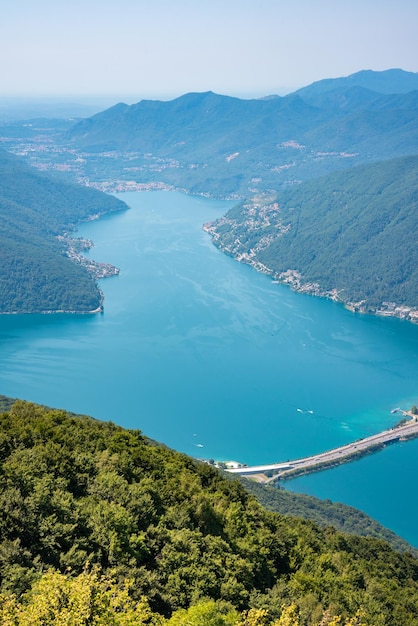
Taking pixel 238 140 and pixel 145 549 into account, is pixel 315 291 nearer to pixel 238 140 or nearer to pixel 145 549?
pixel 145 549

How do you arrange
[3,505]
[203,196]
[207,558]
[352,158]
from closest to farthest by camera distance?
[3,505] < [207,558] < [203,196] < [352,158]

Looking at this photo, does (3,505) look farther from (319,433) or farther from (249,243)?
(249,243)

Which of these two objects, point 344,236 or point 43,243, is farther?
point 344,236

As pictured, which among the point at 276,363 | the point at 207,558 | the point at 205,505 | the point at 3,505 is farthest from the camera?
the point at 276,363

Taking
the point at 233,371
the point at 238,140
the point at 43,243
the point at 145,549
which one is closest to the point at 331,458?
the point at 233,371

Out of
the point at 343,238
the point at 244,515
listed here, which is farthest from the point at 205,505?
the point at 343,238

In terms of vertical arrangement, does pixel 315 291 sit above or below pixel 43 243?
below

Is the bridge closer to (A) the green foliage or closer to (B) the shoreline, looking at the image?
(A) the green foliage
